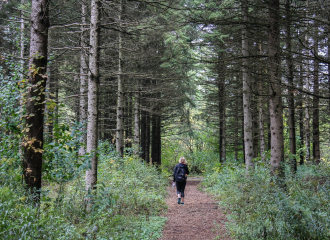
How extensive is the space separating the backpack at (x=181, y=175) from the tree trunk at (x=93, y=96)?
13.8 ft

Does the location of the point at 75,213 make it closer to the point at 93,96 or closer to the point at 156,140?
the point at 93,96

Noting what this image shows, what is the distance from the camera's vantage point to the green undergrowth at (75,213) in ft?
12.0

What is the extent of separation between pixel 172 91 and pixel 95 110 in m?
10.5

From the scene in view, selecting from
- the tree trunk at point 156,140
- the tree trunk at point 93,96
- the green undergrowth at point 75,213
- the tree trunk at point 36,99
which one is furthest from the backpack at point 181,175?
the tree trunk at point 156,140

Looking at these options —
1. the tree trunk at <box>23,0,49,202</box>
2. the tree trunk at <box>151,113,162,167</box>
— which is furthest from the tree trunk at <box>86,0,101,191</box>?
the tree trunk at <box>151,113,162,167</box>

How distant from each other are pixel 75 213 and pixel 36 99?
2520 millimetres

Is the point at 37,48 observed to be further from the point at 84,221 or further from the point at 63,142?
the point at 84,221

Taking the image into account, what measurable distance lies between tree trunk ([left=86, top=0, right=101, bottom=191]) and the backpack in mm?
4221

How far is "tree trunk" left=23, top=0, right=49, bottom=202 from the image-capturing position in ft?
16.0

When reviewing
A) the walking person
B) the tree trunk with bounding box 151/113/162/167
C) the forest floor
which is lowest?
the forest floor

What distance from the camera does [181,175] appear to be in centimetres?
994

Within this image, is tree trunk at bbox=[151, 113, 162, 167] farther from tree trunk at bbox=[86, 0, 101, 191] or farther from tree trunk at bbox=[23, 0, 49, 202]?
tree trunk at bbox=[23, 0, 49, 202]

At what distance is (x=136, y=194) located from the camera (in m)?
7.77

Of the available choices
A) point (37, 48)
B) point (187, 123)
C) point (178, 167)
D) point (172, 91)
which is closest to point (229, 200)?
point (178, 167)
